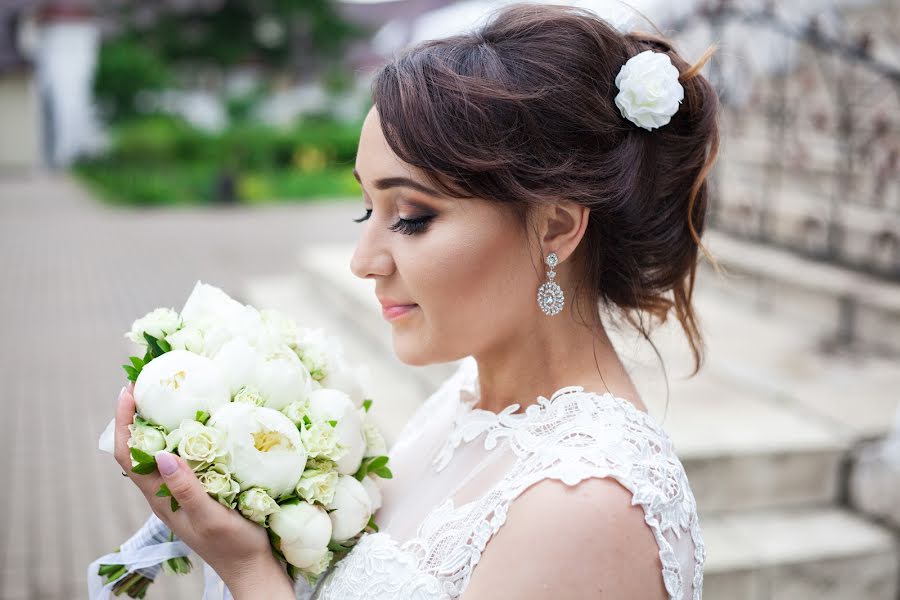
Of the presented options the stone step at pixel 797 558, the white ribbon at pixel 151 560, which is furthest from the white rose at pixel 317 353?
the stone step at pixel 797 558

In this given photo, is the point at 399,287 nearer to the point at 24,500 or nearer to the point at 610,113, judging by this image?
the point at 610,113

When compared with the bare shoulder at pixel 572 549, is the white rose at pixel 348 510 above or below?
below

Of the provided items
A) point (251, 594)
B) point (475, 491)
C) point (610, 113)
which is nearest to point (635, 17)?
point (610, 113)

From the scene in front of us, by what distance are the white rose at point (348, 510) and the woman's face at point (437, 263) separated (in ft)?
0.85

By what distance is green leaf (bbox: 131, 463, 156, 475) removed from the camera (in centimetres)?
151

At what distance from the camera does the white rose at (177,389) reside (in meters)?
1.54

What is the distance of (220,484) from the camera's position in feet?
4.94

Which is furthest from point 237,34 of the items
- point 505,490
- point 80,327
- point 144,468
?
point 505,490

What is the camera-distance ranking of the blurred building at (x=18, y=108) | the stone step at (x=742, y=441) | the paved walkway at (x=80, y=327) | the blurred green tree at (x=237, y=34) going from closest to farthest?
the stone step at (x=742, y=441) → the paved walkway at (x=80, y=327) → the blurred building at (x=18, y=108) → the blurred green tree at (x=237, y=34)

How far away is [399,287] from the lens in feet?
5.59

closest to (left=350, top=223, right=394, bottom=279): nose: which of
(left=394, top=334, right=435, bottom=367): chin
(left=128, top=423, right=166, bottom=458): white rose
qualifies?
→ (left=394, top=334, right=435, bottom=367): chin

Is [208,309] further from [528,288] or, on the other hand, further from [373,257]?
[528,288]

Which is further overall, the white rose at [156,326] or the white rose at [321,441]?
the white rose at [156,326]

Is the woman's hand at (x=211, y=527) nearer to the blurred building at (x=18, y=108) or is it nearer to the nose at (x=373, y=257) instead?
the nose at (x=373, y=257)
